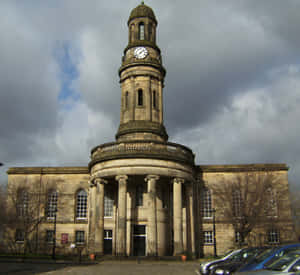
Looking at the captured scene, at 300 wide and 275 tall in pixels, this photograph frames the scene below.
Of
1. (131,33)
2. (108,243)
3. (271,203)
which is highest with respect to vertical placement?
(131,33)

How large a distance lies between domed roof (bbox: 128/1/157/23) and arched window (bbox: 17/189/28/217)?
24.2 meters

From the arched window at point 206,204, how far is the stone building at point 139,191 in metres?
0.11

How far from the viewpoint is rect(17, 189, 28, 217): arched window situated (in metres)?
40.1

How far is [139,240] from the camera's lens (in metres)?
34.0

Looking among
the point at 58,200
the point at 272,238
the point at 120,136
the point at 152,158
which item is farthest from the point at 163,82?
the point at 272,238

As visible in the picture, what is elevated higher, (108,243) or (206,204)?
(206,204)

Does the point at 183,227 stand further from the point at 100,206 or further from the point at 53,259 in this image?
the point at 53,259

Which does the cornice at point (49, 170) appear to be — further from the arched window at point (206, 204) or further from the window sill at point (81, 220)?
the arched window at point (206, 204)

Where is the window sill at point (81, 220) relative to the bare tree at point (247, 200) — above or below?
below

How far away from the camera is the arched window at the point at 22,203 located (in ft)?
132

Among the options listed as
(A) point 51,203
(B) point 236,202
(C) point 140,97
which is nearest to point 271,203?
(B) point 236,202

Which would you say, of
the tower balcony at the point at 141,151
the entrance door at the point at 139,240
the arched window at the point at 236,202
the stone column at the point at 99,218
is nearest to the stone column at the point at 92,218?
the stone column at the point at 99,218

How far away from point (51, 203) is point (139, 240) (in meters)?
13.2

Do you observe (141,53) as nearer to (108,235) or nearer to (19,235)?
(108,235)
